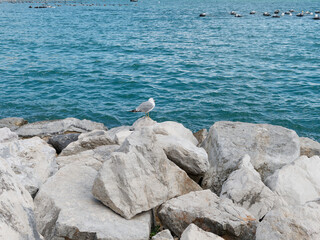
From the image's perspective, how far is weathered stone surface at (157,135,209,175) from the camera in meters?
7.77

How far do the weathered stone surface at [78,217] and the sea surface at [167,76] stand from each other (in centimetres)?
967

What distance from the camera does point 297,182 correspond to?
24.6 feet

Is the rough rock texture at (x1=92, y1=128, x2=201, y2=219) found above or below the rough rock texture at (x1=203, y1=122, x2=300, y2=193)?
above

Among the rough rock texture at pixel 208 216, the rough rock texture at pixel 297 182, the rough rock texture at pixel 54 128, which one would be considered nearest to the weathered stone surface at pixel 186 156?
the rough rock texture at pixel 208 216

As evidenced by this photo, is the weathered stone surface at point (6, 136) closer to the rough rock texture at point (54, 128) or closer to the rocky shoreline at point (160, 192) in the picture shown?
the rocky shoreline at point (160, 192)

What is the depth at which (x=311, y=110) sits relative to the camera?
17312 millimetres

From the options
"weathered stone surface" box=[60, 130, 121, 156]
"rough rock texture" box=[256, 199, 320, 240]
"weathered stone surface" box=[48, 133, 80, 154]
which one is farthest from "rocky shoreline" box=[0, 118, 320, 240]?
"weathered stone surface" box=[48, 133, 80, 154]

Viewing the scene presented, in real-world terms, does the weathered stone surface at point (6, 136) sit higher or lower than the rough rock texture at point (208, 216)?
lower

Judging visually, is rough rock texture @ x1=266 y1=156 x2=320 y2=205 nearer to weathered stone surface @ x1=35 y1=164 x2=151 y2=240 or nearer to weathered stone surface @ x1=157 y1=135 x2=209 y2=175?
weathered stone surface @ x1=157 y1=135 x2=209 y2=175

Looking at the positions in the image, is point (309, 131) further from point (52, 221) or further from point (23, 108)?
point (23, 108)

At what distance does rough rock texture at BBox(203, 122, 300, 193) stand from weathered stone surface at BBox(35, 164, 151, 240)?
2.73 metres

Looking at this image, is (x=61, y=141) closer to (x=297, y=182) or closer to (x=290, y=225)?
(x=297, y=182)

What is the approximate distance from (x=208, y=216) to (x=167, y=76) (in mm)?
18182

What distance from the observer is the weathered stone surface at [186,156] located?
25.5 ft
